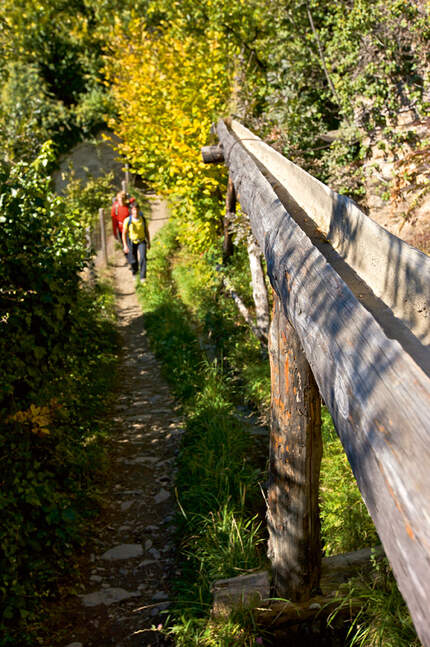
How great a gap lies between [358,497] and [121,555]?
5.74 feet

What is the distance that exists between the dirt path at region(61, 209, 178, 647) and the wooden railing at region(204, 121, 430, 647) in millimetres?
1067

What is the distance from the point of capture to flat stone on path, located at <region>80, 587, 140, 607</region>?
11.1ft

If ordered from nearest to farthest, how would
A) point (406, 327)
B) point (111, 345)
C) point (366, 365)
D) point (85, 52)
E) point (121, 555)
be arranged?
point (366, 365) → point (406, 327) → point (121, 555) → point (111, 345) → point (85, 52)

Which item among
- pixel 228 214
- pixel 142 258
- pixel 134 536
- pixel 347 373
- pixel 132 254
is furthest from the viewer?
pixel 132 254

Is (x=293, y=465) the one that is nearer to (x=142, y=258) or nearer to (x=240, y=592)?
(x=240, y=592)

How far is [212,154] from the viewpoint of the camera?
6.33 m

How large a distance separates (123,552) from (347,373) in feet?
10.2

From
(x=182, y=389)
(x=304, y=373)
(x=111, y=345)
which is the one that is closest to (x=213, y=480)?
(x=304, y=373)

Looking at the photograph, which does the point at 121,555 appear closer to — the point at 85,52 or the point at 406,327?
the point at 406,327

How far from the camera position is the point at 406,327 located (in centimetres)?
168

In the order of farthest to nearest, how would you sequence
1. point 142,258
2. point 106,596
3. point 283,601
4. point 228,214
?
point 142,258 → point 228,214 → point 106,596 → point 283,601

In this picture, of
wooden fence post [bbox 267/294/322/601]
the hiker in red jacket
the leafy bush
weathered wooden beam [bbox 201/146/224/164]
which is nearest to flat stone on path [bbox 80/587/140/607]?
the leafy bush

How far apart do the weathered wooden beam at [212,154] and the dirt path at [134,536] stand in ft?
9.47

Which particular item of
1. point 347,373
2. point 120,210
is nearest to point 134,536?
point 347,373
